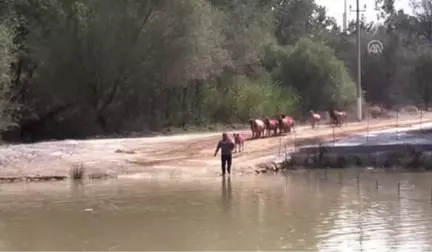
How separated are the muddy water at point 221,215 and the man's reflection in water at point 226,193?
27 mm

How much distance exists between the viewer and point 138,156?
99.6 ft

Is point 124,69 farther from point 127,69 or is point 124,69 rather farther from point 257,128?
point 257,128

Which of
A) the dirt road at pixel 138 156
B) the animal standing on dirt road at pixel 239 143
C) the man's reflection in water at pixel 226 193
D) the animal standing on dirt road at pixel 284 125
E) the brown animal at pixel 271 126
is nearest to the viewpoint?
the man's reflection in water at pixel 226 193

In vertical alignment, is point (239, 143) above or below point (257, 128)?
below

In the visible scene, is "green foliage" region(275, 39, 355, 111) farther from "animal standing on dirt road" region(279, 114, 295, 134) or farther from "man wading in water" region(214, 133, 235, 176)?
"man wading in water" region(214, 133, 235, 176)

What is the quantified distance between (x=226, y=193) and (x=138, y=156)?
791 cm

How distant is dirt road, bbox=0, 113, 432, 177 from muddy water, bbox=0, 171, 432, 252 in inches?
62.5

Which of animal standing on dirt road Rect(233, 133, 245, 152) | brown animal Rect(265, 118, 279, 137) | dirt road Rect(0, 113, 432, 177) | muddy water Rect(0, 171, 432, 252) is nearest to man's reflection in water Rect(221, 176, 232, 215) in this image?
muddy water Rect(0, 171, 432, 252)

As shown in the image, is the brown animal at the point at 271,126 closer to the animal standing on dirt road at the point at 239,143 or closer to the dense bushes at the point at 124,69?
the animal standing on dirt road at the point at 239,143

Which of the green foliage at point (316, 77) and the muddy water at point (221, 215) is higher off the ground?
the green foliage at point (316, 77)

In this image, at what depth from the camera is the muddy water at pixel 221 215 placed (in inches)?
585

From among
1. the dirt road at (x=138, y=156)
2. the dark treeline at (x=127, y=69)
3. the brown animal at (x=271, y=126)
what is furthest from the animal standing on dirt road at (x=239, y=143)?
the dark treeline at (x=127, y=69)

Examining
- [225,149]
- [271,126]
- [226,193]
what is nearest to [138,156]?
[225,149]

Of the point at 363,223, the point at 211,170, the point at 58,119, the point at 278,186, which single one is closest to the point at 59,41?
the point at 58,119
